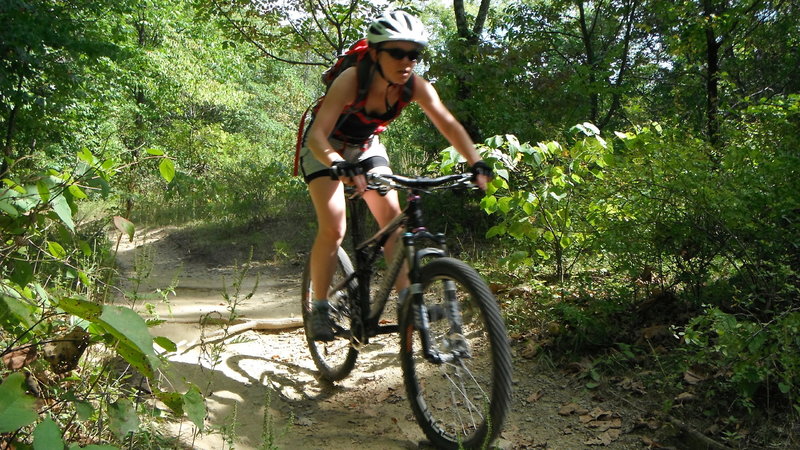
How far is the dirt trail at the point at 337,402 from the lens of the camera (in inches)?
134

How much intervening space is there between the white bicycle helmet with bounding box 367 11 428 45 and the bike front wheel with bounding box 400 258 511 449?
3.93 ft

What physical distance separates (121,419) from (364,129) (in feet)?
8.04

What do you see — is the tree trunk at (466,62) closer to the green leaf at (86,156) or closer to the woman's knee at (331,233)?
the woman's knee at (331,233)

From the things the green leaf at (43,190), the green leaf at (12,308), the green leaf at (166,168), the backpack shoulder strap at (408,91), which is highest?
the backpack shoulder strap at (408,91)

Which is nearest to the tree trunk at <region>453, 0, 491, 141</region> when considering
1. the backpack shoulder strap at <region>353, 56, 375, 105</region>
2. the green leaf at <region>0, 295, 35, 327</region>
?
the backpack shoulder strap at <region>353, 56, 375, 105</region>

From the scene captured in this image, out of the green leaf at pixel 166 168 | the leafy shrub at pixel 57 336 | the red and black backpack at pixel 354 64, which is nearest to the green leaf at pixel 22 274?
the leafy shrub at pixel 57 336

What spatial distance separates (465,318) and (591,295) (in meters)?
2.15

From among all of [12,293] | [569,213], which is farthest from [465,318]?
[569,213]

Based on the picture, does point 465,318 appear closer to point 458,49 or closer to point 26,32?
point 458,49

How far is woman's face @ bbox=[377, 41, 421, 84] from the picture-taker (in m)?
3.36

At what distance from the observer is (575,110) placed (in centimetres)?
869

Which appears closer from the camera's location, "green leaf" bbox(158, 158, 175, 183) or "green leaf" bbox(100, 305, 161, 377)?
"green leaf" bbox(100, 305, 161, 377)

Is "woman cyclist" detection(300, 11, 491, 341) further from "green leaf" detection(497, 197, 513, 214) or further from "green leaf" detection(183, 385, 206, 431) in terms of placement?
"green leaf" detection(183, 385, 206, 431)

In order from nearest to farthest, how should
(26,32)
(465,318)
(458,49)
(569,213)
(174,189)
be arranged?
(465,318), (569,213), (26,32), (458,49), (174,189)
